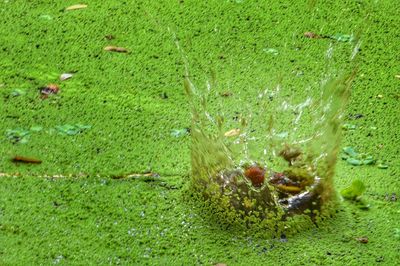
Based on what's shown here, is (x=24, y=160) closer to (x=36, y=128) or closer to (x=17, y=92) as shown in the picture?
(x=36, y=128)

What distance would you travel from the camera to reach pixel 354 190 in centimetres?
264

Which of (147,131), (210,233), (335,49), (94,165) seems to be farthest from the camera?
(335,49)

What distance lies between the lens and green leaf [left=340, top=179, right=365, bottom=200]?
104 inches

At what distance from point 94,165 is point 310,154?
69 centimetres

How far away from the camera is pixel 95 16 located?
3.71 meters

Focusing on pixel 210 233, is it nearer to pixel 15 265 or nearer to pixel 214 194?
pixel 214 194

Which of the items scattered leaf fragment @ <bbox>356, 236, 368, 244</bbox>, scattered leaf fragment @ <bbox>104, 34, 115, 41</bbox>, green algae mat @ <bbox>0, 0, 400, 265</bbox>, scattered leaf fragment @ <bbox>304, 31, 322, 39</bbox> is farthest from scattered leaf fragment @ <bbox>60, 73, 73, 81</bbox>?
scattered leaf fragment @ <bbox>356, 236, 368, 244</bbox>

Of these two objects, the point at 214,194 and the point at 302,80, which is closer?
the point at 214,194

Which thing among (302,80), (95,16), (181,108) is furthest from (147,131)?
(95,16)

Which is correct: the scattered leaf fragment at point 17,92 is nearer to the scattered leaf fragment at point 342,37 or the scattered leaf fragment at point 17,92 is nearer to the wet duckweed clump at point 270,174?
the wet duckweed clump at point 270,174

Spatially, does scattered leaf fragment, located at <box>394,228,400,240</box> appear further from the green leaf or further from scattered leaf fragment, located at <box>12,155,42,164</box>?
scattered leaf fragment, located at <box>12,155,42,164</box>

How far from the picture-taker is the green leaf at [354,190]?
2.63 meters

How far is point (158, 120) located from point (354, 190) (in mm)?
751

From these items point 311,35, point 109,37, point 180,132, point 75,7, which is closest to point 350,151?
point 180,132
